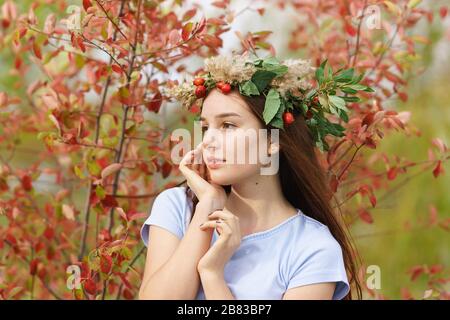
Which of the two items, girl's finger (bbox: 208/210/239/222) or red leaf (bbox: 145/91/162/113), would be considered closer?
girl's finger (bbox: 208/210/239/222)

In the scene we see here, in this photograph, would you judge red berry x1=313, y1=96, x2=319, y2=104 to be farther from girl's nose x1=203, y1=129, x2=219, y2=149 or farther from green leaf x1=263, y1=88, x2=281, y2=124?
girl's nose x1=203, y1=129, x2=219, y2=149

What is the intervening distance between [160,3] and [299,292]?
133 cm

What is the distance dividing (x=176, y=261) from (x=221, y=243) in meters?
0.13

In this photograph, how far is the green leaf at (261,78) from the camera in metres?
1.91

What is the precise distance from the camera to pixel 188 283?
5.82 ft

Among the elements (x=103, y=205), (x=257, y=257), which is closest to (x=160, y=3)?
(x=103, y=205)

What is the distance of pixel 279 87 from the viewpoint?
6.33ft

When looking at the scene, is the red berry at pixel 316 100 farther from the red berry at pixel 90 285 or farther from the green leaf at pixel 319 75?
the red berry at pixel 90 285

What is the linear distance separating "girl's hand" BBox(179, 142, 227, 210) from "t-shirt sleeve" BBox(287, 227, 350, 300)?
0.89 ft

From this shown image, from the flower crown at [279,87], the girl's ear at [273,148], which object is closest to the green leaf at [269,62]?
the flower crown at [279,87]

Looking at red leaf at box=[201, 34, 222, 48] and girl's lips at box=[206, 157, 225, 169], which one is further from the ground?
red leaf at box=[201, 34, 222, 48]

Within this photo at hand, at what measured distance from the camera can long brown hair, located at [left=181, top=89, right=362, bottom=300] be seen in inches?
78.2

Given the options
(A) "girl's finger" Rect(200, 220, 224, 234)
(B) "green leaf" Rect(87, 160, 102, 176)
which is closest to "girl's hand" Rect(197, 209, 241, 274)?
(A) "girl's finger" Rect(200, 220, 224, 234)

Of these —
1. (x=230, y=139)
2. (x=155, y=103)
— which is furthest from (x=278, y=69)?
(x=155, y=103)
